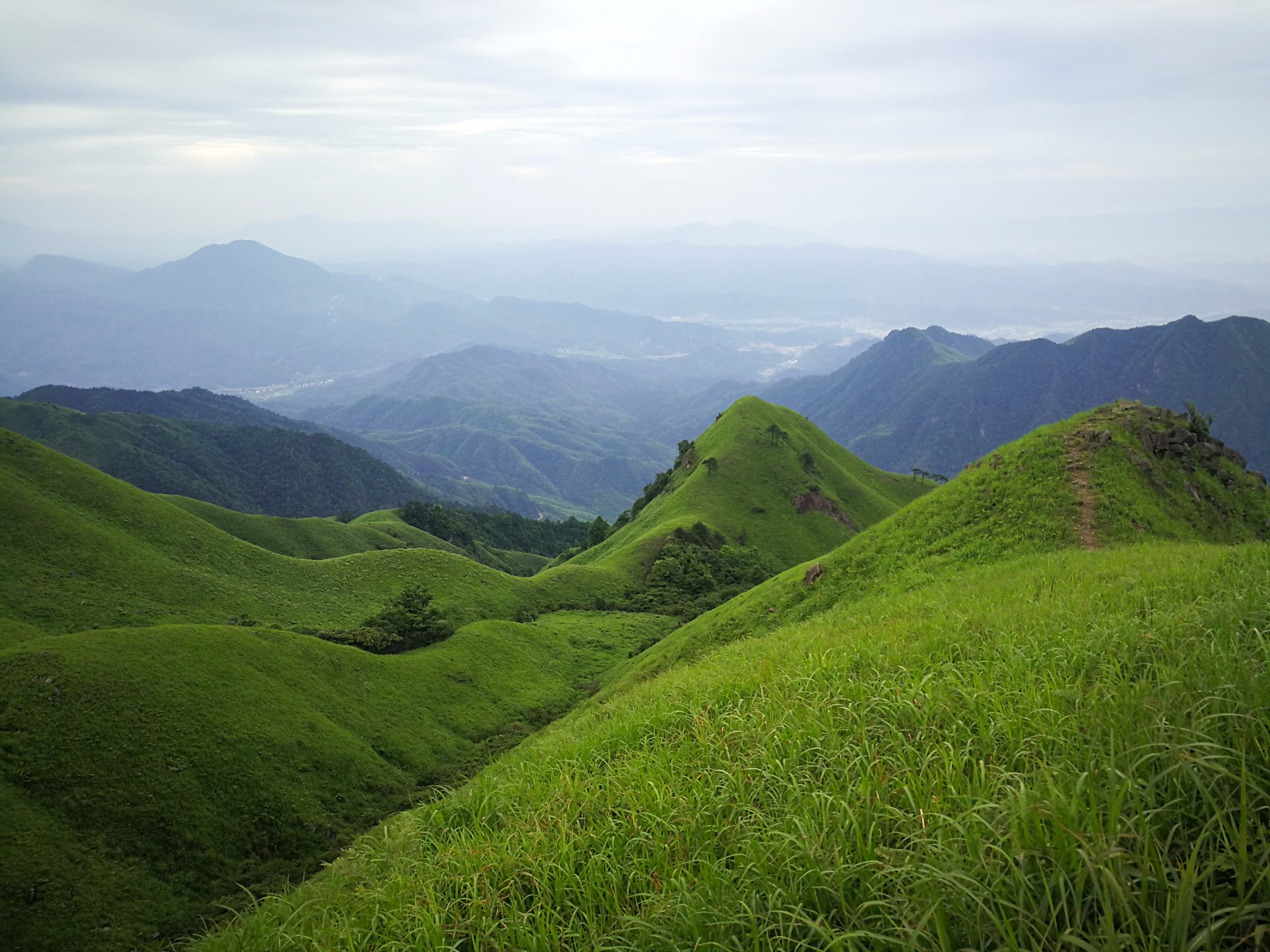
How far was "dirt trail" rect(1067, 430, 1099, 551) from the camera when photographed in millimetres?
29312

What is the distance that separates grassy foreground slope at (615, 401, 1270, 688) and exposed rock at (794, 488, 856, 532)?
78.4m

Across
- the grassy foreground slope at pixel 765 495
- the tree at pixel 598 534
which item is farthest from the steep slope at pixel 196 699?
the tree at pixel 598 534

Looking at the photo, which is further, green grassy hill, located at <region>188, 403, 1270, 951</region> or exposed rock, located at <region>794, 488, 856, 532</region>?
exposed rock, located at <region>794, 488, 856, 532</region>

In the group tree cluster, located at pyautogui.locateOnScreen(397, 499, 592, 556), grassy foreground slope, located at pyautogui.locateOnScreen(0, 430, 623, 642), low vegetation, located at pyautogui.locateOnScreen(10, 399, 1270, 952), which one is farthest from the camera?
tree cluster, located at pyautogui.locateOnScreen(397, 499, 592, 556)

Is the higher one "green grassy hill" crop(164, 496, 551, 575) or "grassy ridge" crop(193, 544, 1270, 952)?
"grassy ridge" crop(193, 544, 1270, 952)

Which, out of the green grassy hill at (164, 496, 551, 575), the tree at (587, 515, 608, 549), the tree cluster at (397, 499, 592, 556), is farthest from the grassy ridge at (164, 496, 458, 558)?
the tree at (587, 515, 608, 549)

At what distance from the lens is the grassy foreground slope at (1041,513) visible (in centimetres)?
3030

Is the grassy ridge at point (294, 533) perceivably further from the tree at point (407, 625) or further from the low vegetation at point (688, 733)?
the tree at point (407, 625)

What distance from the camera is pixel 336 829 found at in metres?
36.5

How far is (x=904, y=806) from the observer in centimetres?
744

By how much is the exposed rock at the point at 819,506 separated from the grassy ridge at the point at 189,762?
257 feet

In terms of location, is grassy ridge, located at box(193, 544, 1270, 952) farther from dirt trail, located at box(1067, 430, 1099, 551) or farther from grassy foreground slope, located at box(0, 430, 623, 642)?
grassy foreground slope, located at box(0, 430, 623, 642)

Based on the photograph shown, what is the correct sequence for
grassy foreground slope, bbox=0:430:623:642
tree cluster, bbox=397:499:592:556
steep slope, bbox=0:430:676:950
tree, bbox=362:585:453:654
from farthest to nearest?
tree cluster, bbox=397:499:592:556
tree, bbox=362:585:453:654
grassy foreground slope, bbox=0:430:623:642
steep slope, bbox=0:430:676:950

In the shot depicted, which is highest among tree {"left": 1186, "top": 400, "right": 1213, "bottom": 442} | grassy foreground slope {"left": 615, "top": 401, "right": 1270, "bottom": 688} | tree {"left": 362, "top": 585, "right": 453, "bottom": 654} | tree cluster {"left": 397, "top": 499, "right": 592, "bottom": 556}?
tree {"left": 1186, "top": 400, "right": 1213, "bottom": 442}
